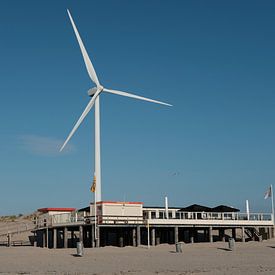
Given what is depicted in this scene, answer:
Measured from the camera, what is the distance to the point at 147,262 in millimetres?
29078

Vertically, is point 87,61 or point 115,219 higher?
point 87,61

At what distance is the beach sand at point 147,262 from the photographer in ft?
82.5

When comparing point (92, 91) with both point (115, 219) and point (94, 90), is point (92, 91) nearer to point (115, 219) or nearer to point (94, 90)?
point (94, 90)

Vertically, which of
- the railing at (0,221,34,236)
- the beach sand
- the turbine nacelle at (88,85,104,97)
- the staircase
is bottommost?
the beach sand

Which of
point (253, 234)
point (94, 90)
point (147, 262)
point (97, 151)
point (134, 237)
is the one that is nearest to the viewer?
point (147, 262)

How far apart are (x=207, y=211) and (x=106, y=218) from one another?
13338 millimetres

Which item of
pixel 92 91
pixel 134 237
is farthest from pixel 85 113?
pixel 134 237

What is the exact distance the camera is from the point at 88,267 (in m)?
26.8

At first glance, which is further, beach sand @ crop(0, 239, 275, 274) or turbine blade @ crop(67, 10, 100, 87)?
turbine blade @ crop(67, 10, 100, 87)

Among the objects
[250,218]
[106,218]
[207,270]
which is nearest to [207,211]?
[250,218]

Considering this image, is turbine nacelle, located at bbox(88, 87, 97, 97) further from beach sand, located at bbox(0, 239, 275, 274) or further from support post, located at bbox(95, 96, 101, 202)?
beach sand, located at bbox(0, 239, 275, 274)

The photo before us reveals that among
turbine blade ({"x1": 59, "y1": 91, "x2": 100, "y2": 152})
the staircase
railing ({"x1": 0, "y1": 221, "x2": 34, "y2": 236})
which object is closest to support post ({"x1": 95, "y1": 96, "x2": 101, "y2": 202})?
turbine blade ({"x1": 59, "y1": 91, "x2": 100, "y2": 152})

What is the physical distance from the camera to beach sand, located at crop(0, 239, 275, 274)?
25.1m

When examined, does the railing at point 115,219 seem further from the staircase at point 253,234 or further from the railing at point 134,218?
the staircase at point 253,234
